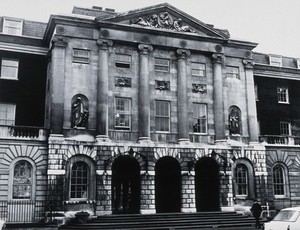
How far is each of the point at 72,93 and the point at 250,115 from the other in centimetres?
1406

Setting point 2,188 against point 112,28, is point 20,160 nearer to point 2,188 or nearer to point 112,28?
point 2,188


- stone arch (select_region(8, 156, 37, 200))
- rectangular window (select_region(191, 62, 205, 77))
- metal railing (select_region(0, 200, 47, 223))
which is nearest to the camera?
metal railing (select_region(0, 200, 47, 223))

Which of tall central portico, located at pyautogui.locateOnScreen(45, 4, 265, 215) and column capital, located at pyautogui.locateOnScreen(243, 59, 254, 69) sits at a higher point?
column capital, located at pyautogui.locateOnScreen(243, 59, 254, 69)

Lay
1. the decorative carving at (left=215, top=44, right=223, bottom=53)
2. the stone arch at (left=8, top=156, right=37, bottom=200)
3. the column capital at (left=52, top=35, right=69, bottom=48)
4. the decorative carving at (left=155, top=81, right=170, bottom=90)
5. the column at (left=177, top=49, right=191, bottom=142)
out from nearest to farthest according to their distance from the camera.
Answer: the stone arch at (left=8, top=156, right=37, bottom=200) < the column capital at (left=52, top=35, right=69, bottom=48) < the column at (left=177, top=49, right=191, bottom=142) < the decorative carving at (left=155, top=81, right=170, bottom=90) < the decorative carving at (left=215, top=44, right=223, bottom=53)

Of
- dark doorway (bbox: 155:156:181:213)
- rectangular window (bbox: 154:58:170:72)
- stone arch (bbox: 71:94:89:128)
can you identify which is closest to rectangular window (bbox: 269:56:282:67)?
rectangular window (bbox: 154:58:170:72)

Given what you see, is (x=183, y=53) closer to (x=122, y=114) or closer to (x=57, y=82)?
(x=122, y=114)

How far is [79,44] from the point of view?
2836 cm

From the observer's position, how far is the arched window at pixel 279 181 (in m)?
32.8

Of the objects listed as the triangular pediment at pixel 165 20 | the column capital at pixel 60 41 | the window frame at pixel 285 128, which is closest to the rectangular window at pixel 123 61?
the triangular pediment at pixel 165 20

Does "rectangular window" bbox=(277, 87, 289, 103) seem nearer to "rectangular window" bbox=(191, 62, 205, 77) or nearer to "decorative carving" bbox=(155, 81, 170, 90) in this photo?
"rectangular window" bbox=(191, 62, 205, 77)

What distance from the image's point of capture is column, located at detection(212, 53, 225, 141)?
30.5m

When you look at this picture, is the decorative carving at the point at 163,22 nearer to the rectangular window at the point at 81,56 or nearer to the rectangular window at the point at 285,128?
the rectangular window at the point at 81,56

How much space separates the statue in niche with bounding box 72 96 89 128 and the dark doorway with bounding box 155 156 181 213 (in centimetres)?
612

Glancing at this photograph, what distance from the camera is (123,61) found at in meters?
29.4
